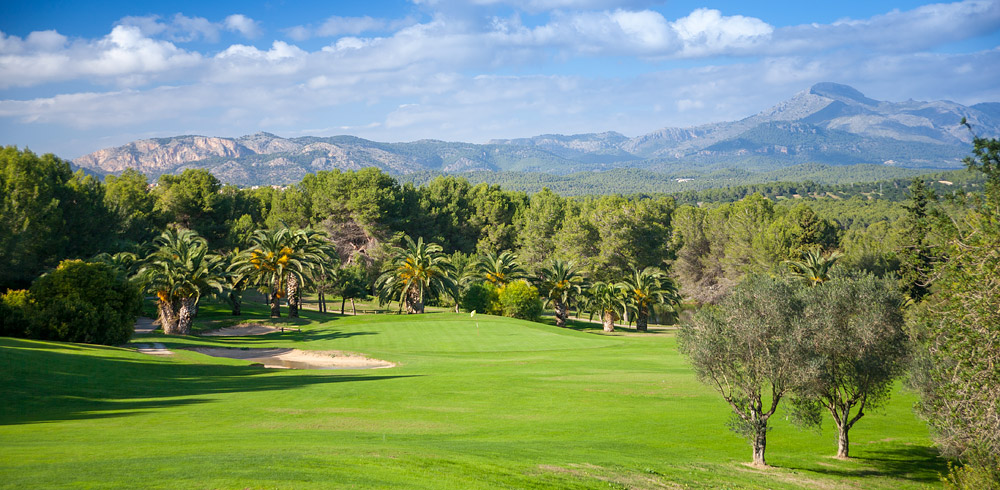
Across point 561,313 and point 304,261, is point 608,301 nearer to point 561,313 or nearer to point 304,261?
point 561,313

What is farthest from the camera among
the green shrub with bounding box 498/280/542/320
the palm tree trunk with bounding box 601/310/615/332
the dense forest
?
the green shrub with bounding box 498/280/542/320

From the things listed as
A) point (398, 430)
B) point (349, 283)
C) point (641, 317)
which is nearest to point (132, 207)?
point (349, 283)

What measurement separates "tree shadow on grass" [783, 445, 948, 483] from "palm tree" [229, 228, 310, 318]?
44.3m

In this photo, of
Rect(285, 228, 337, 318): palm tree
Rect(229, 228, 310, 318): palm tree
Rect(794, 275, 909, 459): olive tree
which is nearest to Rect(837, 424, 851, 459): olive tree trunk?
Rect(794, 275, 909, 459): olive tree

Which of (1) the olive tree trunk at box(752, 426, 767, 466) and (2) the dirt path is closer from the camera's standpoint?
(1) the olive tree trunk at box(752, 426, 767, 466)

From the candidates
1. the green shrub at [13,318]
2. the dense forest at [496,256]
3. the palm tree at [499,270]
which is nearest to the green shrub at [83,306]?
the dense forest at [496,256]

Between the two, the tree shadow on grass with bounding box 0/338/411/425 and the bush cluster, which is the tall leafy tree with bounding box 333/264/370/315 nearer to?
the bush cluster

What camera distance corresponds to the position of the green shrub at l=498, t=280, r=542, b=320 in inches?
2598

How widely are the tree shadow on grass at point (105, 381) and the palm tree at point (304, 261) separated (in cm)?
2473

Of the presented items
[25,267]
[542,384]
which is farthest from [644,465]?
[25,267]

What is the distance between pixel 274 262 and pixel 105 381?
108ft

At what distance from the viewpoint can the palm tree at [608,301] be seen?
214ft

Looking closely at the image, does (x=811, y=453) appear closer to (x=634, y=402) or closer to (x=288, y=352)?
(x=634, y=402)

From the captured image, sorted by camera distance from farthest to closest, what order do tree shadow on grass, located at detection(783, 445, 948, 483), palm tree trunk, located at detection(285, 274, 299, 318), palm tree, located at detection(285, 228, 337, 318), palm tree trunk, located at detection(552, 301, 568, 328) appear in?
palm tree trunk, located at detection(552, 301, 568, 328) → palm tree trunk, located at detection(285, 274, 299, 318) → palm tree, located at detection(285, 228, 337, 318) → tree shadow on grass, located at detection(783, 445, 948, 483)
